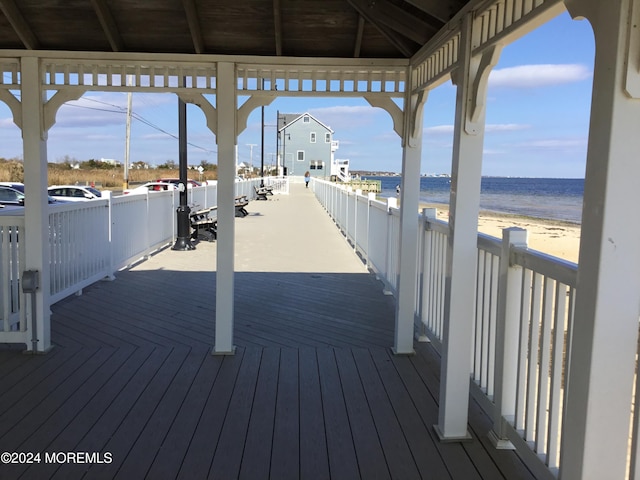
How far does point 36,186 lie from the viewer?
4781 millimetres

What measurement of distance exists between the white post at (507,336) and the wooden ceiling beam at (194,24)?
2.93m

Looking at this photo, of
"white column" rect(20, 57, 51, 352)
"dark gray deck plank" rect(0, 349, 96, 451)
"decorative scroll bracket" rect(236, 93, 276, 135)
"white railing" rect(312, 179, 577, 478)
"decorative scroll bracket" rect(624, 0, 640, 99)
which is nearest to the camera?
"decorative scroll bracket" rect(624, 0, 640, 99)

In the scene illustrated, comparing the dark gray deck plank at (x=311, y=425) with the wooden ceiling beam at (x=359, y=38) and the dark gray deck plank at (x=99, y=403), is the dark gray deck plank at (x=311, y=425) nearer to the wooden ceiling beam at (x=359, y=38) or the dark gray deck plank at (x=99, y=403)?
the dark gray deck plank at (x=99, y=403)

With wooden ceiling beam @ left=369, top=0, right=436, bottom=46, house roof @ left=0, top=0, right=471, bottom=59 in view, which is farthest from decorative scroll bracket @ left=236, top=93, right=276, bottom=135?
wooden ceiling beam @ left=369, top=0, right=436, bottom=46

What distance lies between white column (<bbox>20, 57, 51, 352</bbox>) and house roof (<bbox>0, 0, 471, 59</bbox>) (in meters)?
0.34

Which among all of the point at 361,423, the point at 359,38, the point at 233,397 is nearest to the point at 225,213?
the point at 233,397

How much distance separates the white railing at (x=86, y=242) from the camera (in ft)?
16.2

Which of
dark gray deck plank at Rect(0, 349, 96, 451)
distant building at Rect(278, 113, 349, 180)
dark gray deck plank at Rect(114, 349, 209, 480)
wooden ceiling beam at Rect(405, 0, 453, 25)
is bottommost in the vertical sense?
dark gray deck plank at Rect(0, 349, 96, 451)

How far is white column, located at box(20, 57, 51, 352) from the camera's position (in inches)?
183

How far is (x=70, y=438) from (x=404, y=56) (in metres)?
3.96

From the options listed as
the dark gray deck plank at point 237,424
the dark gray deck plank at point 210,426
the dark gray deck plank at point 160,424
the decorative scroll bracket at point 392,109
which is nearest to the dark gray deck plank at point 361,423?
the dark gray deck plank at point 237,424

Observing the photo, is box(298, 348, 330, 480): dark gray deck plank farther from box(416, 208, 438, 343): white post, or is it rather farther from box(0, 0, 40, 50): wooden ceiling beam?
box(0, 0, 40, 50): wooden ceiling beam

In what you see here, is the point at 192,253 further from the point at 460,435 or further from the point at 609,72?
the point at 609,72

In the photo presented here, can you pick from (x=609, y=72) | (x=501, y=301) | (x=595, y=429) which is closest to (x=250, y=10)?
(x=501, y=301)
